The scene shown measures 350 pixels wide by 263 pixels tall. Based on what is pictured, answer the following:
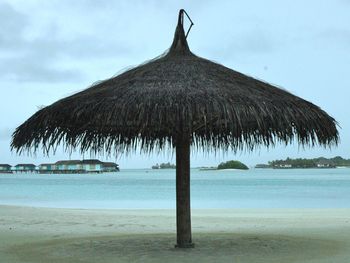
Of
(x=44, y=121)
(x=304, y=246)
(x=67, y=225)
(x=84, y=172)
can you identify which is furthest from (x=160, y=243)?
(x=84, y=172)

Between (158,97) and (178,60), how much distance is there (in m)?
1.23

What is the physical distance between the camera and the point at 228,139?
8.37 m

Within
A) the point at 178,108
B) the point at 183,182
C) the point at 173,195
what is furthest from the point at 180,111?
the point at 173,195

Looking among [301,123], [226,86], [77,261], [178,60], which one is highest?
[178,60]

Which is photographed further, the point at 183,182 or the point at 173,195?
the point at 173,195

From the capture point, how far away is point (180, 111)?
18.6 ft

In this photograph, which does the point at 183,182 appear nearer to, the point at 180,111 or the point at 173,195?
the point at 180,111

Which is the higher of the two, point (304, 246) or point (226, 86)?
point (226, 86)

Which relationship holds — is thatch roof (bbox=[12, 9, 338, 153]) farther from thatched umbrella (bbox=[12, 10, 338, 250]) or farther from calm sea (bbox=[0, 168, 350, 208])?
calm sea (bbox=[0, 168, 350, 208])

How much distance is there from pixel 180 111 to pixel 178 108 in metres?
0.04

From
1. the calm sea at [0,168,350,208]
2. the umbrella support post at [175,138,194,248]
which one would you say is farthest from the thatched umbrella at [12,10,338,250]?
the calm sea at [0,168,350,208]

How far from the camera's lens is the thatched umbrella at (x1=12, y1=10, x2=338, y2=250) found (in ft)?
19.0

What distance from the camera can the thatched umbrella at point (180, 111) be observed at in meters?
5.79

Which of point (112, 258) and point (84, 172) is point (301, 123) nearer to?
point (112, 258)
